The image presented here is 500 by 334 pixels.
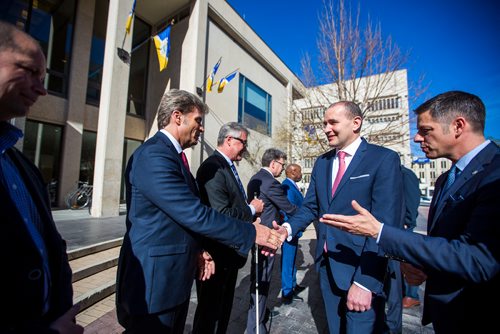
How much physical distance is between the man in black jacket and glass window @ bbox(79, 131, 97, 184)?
34.5ft

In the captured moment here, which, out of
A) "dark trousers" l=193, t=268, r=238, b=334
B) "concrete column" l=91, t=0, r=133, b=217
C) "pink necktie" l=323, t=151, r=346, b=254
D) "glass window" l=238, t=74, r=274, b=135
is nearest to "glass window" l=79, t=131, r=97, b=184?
"concrete column" l=91, t=0, r=133, b=217

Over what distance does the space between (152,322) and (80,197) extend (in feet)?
31.1

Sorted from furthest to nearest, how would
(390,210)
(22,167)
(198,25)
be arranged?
(198,25) < (390,210) < (22,167)

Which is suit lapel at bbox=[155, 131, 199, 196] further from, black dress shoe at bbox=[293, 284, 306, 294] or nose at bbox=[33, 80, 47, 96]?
black dress shoe at bbox=[293, 284, 306, 294]

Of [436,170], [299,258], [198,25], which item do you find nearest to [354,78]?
[299,258]

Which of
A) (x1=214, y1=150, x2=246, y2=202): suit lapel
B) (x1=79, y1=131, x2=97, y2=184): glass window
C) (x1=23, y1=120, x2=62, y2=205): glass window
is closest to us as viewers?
(x1=214, y1=150, x2=246, y2=202): suit lapel

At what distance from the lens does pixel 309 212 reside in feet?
8.39

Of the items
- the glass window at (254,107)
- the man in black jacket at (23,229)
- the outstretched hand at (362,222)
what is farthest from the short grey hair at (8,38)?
the glass window at (254,107)

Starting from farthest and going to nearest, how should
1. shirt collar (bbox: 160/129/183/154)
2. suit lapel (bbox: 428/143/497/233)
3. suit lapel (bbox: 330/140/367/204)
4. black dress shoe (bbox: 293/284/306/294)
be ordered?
black dress shoe (bbox: 293/284/306/294)
suit lapel (bbox: 330/140/367/204)
shirt collar (bbox: 160/129/183/154)
suit lapel (bbox: 428/143/497/233)

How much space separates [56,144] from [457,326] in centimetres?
1166

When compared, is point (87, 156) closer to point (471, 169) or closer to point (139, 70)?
point (139, 70)

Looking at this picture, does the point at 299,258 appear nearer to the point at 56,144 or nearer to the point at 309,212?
the point at 309,212

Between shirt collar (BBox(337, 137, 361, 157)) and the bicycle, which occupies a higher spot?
shirt collar (BBox(337, 137, 361, 157))

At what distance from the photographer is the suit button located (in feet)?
3.05
